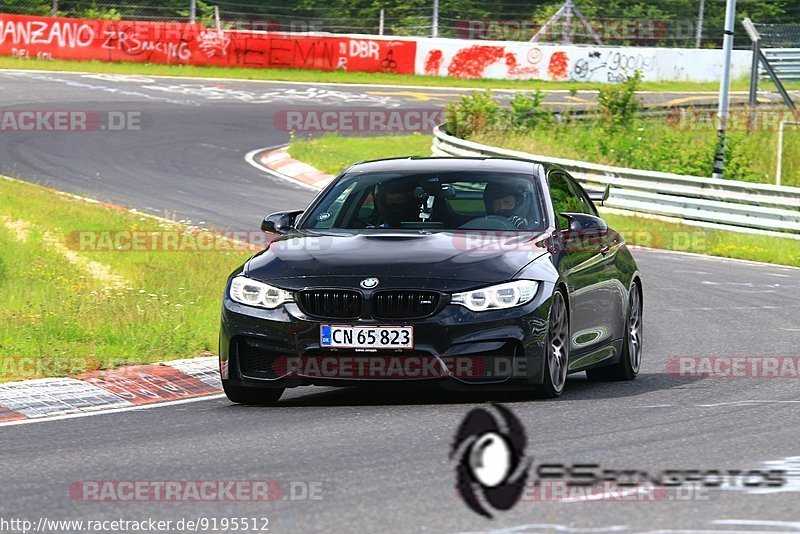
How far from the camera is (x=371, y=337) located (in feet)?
28.3

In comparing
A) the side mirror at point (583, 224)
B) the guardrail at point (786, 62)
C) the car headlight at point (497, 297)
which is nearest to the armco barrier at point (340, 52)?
the guardrail at point (786, 62)

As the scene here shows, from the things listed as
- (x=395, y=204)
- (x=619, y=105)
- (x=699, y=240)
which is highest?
(x=395, y=204)

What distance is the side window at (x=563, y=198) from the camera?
401 inches

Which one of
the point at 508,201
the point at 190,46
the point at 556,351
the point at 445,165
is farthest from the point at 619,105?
the point at 556,351

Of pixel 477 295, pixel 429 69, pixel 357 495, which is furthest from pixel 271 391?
pixel 429 69

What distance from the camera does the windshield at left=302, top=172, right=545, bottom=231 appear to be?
9.90 meters

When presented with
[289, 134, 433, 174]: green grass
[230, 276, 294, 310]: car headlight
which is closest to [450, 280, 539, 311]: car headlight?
[230, 276, 294, 310]: car headlight

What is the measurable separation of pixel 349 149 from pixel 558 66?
826 inches

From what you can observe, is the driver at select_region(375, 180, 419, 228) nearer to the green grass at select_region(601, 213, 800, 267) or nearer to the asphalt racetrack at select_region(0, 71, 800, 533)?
the asphalt racetrack at select_region(0, 71, 800, 533)

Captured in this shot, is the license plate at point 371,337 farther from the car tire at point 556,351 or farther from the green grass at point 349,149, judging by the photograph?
the green grass at point 349,149

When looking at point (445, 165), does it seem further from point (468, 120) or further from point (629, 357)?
point (468, 120)

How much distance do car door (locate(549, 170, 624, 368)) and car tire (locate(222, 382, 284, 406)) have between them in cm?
188

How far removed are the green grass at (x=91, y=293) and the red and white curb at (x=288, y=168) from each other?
7365 millimetres

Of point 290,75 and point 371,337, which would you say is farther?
point 290,75
